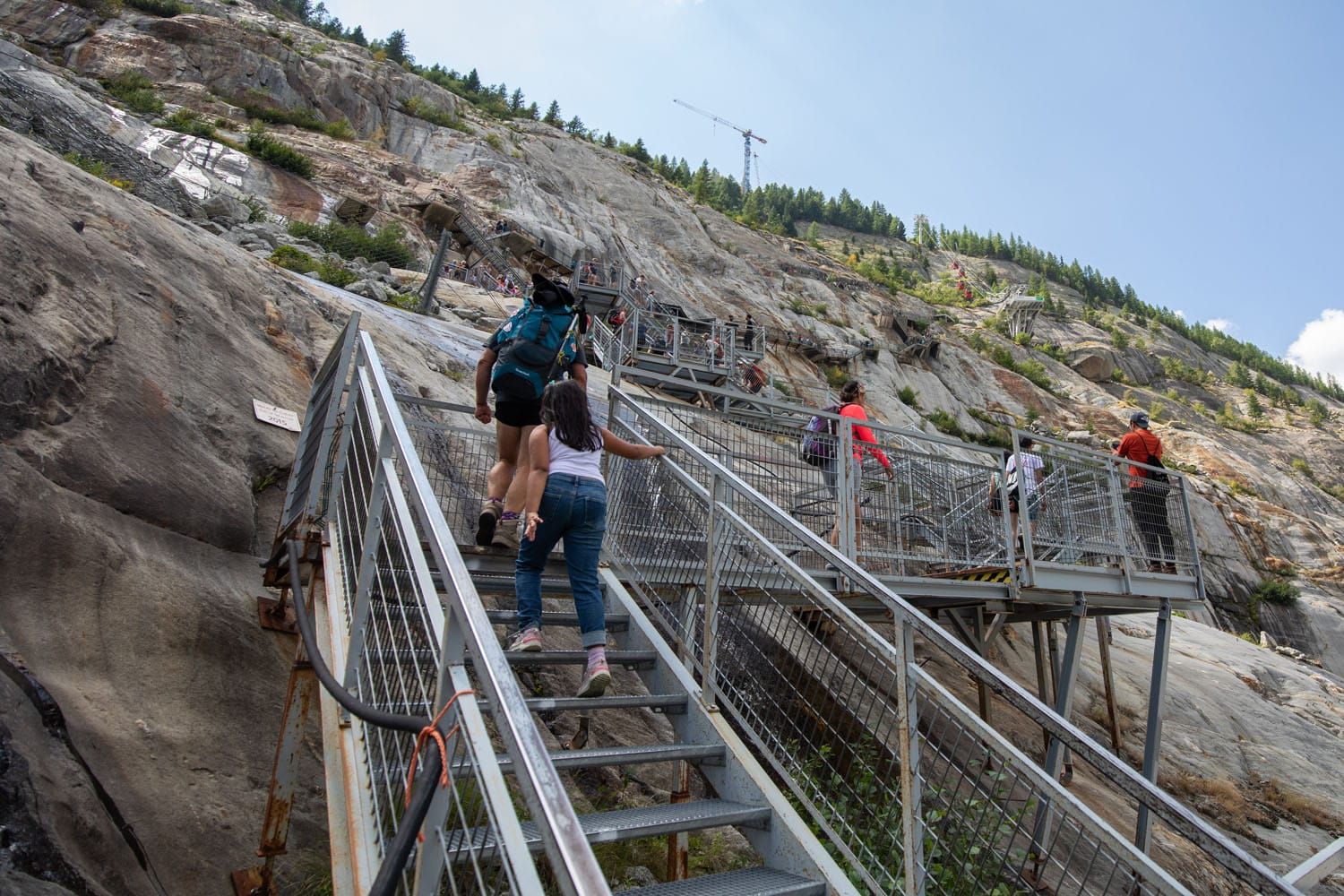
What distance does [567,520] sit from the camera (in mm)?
4008

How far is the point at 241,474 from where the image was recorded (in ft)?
17.7

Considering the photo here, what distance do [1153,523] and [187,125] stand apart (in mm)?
29794

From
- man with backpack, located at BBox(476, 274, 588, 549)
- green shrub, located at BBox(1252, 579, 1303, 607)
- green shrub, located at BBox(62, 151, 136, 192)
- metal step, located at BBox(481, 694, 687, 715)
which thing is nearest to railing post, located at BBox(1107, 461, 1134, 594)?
man with backpack, located at BBox(476, 274, 588, 549)

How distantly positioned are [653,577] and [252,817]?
8.00 feet

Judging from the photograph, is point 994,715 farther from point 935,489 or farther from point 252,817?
point 252,817

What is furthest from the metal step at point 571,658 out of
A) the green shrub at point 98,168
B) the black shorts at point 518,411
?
the green shrub at point 98,168

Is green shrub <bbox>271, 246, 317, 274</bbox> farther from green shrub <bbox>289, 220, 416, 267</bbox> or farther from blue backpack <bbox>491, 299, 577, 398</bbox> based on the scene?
blue backpack <bbox>491, 299, 577, 398</bbox>

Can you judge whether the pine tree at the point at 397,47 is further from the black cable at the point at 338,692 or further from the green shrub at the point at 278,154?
the black cable at the point at 338,692

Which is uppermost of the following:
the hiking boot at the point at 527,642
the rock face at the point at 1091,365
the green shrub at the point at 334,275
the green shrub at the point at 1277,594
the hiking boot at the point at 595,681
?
the rock face at the point at 1091,365

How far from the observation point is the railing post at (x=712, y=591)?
414cm

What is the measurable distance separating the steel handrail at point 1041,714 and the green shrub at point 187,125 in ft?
92.9

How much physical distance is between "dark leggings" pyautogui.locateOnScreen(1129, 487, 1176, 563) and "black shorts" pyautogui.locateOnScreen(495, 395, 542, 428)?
24.4 feet

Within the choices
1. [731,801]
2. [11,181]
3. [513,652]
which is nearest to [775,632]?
[731,801]

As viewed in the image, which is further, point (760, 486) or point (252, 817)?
point (760, 486)
